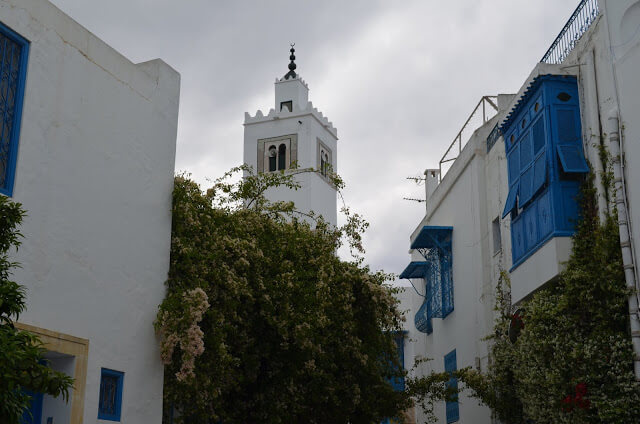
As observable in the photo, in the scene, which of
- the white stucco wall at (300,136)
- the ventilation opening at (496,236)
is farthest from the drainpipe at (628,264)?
the white stucco wall at (300,136)

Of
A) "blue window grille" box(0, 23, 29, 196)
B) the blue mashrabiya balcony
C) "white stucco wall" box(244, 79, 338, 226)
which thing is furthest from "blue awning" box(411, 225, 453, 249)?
"white stucco wall" box(244, 79, 338, 226)

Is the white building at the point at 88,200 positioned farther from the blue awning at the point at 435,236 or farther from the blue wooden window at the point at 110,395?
the blue awning at the point at 435,236

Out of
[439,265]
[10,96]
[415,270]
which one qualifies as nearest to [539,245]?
[439,265]

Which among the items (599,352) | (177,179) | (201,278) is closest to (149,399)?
(201,278)

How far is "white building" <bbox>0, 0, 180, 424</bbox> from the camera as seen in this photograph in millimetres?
8219

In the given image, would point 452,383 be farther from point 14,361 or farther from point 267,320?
point 14,361

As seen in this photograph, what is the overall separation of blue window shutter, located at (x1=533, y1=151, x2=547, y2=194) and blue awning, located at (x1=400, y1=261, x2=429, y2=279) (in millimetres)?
8794

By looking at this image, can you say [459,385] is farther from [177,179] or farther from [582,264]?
[177,179]

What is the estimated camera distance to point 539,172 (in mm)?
13188

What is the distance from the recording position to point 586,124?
42.0ft

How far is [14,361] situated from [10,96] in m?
3.78

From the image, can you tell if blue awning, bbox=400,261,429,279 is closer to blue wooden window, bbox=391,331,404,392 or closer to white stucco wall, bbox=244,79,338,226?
blue wooden window, bbox=391,331,404,392

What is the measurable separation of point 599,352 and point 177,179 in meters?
6.01

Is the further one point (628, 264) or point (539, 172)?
point (539, 172)
